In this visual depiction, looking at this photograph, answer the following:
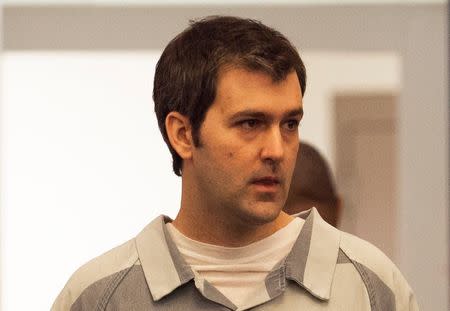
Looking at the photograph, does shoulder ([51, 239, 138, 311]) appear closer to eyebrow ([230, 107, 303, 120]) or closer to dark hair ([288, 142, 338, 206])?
eyebrow ([230, 107, 303, 120])

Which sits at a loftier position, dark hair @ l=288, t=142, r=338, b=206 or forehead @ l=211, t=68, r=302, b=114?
forehead @ l=211, t=68, r=302, b=114

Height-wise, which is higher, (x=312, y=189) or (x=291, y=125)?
(x=291, y=125)

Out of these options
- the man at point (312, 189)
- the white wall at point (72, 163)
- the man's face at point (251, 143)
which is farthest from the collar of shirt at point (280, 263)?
the white wall at point (72, 163)

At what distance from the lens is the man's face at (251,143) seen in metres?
2.04

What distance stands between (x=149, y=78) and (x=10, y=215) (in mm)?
772

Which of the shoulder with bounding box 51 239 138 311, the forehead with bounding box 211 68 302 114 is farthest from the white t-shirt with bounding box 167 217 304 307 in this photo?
the forehead with bounding box 211 68 302 114

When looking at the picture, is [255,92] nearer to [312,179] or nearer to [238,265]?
[238,265]

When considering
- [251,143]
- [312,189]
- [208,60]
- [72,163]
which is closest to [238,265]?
[251,143]

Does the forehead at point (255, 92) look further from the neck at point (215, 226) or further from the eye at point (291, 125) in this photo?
the neck at point (215, 226)

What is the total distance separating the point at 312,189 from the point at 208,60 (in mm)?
1023

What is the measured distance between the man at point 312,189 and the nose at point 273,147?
961 mm

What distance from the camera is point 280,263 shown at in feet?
6.98

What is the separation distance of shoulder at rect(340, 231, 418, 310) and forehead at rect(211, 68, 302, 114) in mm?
256

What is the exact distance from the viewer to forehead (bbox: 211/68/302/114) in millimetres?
2057
